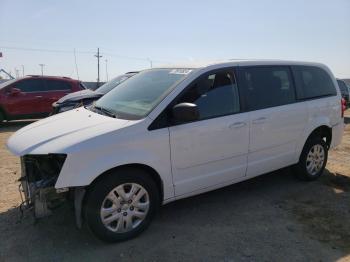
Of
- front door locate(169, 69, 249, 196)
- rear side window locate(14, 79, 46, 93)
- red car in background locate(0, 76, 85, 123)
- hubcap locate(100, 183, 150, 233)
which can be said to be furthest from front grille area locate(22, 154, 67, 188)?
rear side window locate(14, 79, 46, 93)

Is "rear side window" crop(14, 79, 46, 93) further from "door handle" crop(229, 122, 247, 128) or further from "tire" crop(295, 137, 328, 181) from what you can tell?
"door handle" crop(229, 122, 247, 128)

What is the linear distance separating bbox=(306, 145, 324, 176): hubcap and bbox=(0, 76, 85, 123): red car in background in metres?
9.35

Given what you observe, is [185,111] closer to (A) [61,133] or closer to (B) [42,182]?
(A) [61,133]

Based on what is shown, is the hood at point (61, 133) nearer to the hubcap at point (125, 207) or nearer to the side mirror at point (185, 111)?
the side mirror at point (185, 111)

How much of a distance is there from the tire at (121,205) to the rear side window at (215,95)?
0.98 metres

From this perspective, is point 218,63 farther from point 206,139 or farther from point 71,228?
point 71,228

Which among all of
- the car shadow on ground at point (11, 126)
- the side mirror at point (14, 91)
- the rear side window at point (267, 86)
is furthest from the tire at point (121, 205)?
the side mirror at point (14, 91)

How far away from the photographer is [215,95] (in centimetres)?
440

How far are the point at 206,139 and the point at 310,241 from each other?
4.95 ft

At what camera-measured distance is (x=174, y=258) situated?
11.7 feet

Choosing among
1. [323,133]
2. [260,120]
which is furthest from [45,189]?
[323,133]

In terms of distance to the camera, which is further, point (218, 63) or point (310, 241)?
point (218, 63)

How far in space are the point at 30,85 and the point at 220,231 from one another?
10433 millimetres

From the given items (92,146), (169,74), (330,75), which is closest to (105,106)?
(169,74)
